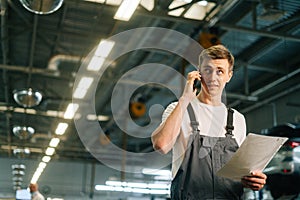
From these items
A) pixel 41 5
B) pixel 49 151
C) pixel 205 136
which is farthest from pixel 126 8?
pixel 49 151

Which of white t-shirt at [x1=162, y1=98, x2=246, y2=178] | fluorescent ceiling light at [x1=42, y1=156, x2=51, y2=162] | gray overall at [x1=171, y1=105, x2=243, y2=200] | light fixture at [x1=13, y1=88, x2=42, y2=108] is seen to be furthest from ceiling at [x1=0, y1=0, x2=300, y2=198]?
fluorescent ceiling light at [x1=42, y1=156, x2=51, y2=162]

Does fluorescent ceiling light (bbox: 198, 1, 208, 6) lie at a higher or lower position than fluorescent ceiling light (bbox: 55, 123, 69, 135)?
higher

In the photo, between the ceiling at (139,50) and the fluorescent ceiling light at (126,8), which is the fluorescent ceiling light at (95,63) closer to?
the ceiling at (139,50)

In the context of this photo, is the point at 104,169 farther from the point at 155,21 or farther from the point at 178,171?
the point at 178,171

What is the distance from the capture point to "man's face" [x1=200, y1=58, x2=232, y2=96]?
73.8 inches

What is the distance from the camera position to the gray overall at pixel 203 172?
1.71 meters

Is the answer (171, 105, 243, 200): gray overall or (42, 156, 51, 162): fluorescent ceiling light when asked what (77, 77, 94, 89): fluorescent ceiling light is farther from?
(42, 156, 51, 162): fluorescent ceiling light

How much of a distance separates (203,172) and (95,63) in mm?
6736

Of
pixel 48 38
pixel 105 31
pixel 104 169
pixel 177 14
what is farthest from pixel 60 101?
pixel 104 169

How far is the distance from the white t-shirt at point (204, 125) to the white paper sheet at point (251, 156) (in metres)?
0.19

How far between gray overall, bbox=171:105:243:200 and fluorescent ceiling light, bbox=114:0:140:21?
4049 mm

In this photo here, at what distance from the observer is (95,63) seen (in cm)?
830

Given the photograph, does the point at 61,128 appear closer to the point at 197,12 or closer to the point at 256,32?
the point at 197,12

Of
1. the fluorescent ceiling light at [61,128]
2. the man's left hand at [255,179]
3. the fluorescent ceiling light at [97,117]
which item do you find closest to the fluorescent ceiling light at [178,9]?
the man's left hand at [255,179]
